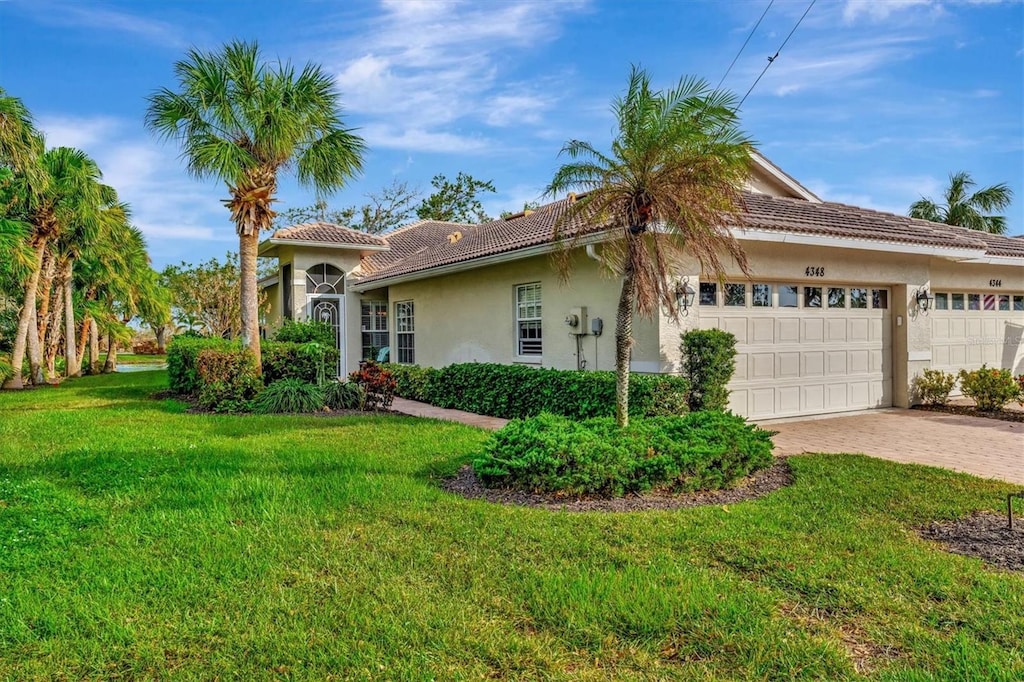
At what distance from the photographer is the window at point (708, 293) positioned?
10.5m

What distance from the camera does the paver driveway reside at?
7.72 metres

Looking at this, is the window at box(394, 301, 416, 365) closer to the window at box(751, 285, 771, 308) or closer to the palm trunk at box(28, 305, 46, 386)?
the window at box(751, 285, 771, 308)

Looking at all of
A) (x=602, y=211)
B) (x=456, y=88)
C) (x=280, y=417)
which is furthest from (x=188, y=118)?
(x=602, y=211)

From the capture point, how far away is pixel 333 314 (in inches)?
801

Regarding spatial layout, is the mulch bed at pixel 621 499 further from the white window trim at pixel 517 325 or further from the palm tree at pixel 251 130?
the palm tree at pixel 251 130

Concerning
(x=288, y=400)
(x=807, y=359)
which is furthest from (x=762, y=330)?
(x=288, y=400)

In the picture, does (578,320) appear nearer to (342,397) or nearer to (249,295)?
(342,397)

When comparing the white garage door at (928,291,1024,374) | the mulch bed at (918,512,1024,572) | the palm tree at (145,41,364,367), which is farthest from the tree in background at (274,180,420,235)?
the mulch bed at (918,512,1024,572)

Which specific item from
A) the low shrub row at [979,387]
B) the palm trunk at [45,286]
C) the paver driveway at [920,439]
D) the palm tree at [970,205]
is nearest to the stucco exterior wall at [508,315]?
the paver driveway at [920,439]

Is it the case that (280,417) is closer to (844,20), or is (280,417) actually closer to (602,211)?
(602,211)

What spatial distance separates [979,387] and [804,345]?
12.2 feet

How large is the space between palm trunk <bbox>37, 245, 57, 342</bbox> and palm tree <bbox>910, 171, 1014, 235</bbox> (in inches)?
1440

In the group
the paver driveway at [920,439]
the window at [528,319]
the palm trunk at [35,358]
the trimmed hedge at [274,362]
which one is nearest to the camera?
the paver driveway at [920,439]

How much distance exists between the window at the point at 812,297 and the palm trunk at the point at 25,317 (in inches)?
Result: 803
